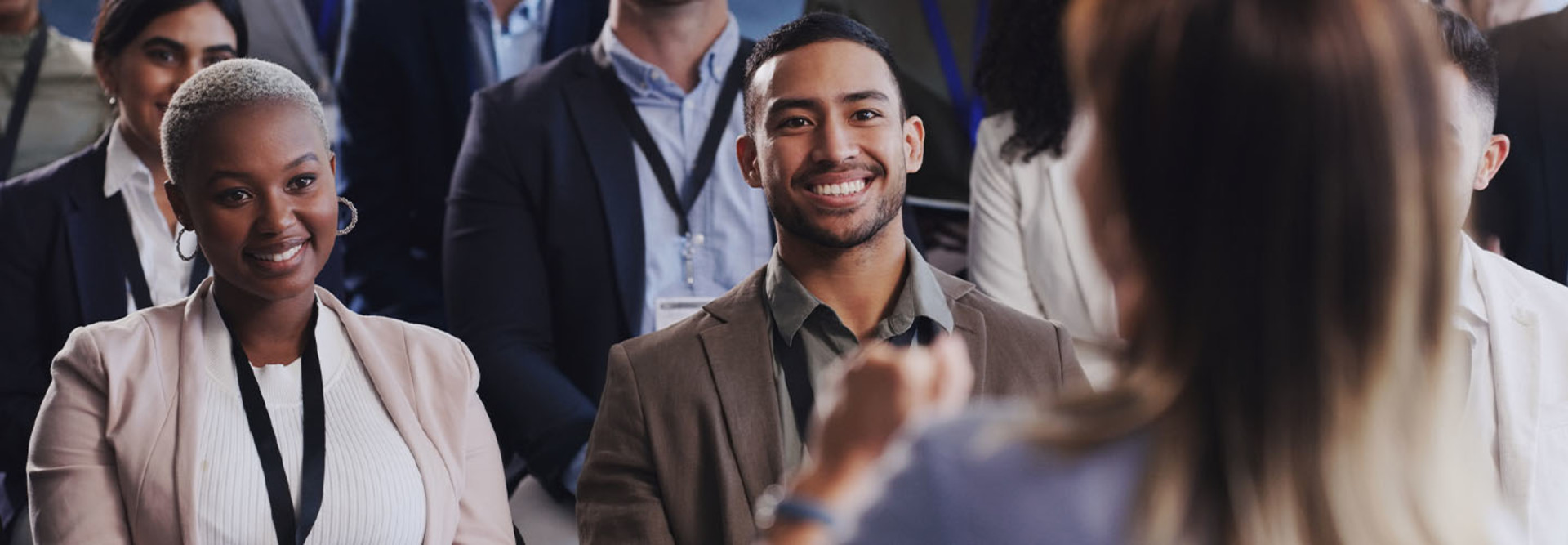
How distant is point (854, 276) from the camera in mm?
2154

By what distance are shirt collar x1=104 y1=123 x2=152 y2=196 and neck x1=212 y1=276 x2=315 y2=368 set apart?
3.62ft

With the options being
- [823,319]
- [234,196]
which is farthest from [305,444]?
[823,319]

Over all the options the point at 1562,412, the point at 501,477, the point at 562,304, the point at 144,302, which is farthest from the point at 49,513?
the point at 1562,412

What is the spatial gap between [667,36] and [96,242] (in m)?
1.31

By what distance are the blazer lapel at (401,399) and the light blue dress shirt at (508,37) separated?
4.80ft

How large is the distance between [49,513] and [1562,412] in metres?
2.33

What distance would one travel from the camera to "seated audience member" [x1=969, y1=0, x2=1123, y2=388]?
3191mm

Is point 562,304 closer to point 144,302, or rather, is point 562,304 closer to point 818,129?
point 144,302

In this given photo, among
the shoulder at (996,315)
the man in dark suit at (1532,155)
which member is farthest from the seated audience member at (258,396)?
the man in dark suit at (1532,155)

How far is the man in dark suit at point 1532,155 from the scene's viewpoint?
3.64 m

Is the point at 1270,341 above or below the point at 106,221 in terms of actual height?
above

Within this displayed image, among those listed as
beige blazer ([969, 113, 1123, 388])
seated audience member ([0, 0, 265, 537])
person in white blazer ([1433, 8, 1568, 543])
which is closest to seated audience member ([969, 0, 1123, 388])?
beige blazer ([969, 113, 1123, 388])

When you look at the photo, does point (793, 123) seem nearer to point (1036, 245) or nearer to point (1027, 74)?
point (1036, 245)

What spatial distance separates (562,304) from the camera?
3.25 metres
